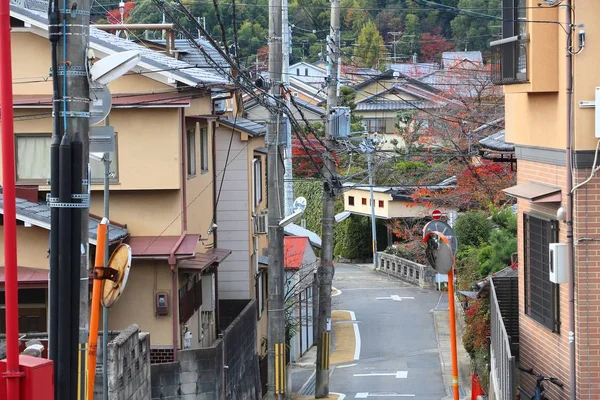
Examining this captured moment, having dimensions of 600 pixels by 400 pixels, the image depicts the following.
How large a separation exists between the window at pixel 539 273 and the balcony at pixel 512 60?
2.01 m

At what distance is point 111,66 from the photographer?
8258 millimetres

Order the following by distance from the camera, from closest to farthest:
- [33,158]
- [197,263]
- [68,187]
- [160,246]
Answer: [68,187] < [33,158] < [160,246] < [197,263]

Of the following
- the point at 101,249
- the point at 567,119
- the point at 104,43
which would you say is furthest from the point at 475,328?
the point at 101,249

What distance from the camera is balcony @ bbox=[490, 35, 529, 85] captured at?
12383mm

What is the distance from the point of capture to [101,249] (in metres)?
8.43

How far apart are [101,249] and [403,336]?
97.3 ft

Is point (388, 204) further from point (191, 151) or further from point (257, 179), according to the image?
point (191, 151)

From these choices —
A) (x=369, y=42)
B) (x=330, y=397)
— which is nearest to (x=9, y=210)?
(x=330, y=397)

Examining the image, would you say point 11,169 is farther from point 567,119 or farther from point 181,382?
point 181,382

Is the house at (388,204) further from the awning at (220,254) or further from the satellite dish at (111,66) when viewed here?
the satellite dish at (111,66)

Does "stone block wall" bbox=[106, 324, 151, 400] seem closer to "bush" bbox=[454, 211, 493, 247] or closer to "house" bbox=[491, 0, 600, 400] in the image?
"house" bbox=[491, 0, 600, 400]

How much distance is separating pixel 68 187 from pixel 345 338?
3050 cm

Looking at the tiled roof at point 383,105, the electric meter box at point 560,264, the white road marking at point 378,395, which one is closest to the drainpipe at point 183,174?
the white road marking at point 378,395

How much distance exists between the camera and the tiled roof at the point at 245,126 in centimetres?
2515
